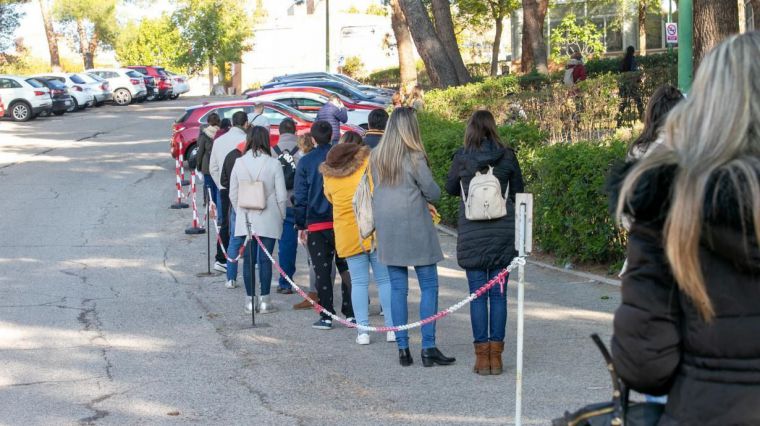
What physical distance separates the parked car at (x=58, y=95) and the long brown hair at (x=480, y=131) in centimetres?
3657

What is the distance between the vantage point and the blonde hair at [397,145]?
764cm

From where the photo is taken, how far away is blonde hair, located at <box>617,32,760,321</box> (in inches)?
101

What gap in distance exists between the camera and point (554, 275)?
36.0ft

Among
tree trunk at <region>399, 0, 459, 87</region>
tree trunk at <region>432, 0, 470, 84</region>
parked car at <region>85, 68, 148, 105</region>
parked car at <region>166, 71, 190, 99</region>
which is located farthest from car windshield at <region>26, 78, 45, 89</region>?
tree trunk at <region>399, 0, 459, 87</region>

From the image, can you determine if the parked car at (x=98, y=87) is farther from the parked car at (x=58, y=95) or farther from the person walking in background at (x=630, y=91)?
the person walking in background at (x=630, y=91)

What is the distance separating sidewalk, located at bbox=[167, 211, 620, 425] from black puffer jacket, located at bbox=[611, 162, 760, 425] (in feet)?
12.4

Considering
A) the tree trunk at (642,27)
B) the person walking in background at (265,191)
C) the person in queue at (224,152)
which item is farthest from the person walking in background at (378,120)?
the tree trunk at (642,27)

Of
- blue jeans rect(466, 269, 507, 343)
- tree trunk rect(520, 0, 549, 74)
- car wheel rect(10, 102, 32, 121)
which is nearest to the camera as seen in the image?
blue jeans rect(466, 269, 507, 343)

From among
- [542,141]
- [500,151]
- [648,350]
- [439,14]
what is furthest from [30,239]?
[439,14]

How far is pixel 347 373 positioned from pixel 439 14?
20.5m

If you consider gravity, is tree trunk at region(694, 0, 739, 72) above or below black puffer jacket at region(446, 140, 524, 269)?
above

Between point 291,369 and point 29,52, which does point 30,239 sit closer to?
point 291,369

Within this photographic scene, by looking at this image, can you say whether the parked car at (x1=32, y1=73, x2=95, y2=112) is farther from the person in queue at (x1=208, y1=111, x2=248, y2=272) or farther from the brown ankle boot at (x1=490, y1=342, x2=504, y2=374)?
the brown ankle boot at (x1=490, y1=342, x2=504, y2=374)

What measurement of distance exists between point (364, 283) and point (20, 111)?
34261 mm
